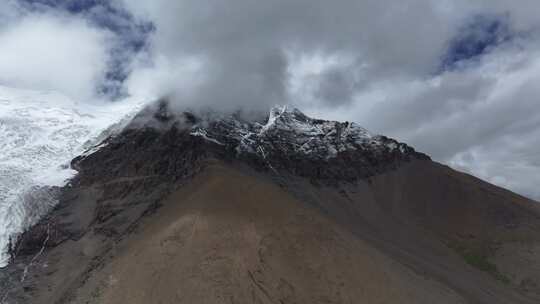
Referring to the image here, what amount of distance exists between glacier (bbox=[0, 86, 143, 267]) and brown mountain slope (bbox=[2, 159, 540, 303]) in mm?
4714

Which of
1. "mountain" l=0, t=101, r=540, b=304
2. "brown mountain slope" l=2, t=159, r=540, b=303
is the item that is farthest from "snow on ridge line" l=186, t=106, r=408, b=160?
"brown mountain slope" l=2, t=159, r=540, b=303

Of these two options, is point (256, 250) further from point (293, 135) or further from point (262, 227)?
point (293, 135)

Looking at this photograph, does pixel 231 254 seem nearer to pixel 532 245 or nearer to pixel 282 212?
pixel 282 212

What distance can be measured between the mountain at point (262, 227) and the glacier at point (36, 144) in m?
3.37

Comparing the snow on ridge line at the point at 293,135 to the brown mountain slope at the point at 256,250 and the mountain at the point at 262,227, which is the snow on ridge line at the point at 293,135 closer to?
the mountain at the point at 262,227

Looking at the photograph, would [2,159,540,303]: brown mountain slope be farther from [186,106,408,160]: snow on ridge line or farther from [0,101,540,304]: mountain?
[186,106,408,160]: snow on ridge line

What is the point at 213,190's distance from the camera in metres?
75.0

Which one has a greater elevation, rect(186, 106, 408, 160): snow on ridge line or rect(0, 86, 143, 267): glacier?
rect(186, 106, 408, 160): snow on ridge line

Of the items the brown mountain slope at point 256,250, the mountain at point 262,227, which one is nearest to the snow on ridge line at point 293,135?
the mountain at point 262,227

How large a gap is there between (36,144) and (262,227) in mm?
54389

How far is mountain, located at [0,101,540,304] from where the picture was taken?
5916 cm

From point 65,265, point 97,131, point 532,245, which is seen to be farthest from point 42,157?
point 532,245

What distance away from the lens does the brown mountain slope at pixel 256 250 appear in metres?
58.0

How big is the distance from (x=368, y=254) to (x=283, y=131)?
54.5 m
